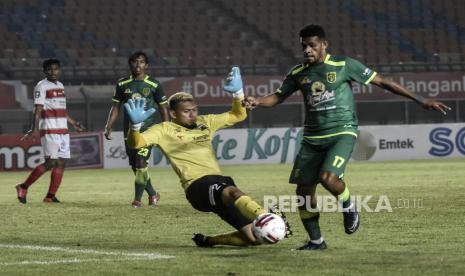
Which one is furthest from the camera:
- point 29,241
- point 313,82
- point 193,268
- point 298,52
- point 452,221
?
point 298,52

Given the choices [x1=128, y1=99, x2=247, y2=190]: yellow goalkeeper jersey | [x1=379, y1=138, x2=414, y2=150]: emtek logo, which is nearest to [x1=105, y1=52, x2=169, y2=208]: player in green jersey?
[x1=128, y1=99, x2=247, y2=190]: yellow goalkeeper jersey

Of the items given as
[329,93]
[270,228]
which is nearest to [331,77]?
[329,93]

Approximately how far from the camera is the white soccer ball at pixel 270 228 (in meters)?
8.15

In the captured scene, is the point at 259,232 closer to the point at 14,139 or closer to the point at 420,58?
the point at 14,139

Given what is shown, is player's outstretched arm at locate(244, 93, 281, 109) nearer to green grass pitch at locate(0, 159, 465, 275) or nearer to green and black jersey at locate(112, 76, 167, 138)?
green grass pitch at locate(0, 159, 465, 275)

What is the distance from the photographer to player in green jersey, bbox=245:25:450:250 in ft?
28.9

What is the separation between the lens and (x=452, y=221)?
36.0ft

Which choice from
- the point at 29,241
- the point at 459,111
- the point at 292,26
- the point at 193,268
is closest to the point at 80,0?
the point at 292,26

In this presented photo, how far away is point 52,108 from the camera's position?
15.8m

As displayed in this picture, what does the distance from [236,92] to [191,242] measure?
139 cm

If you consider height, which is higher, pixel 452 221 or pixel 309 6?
pixel 309 6

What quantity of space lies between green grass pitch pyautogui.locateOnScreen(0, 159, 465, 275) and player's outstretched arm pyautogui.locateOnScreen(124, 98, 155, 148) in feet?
2.93

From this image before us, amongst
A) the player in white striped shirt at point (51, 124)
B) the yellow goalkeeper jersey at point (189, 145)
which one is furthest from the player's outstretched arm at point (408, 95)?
the player in white striped shirt at point (51, 124)

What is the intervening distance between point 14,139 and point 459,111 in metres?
13.2
